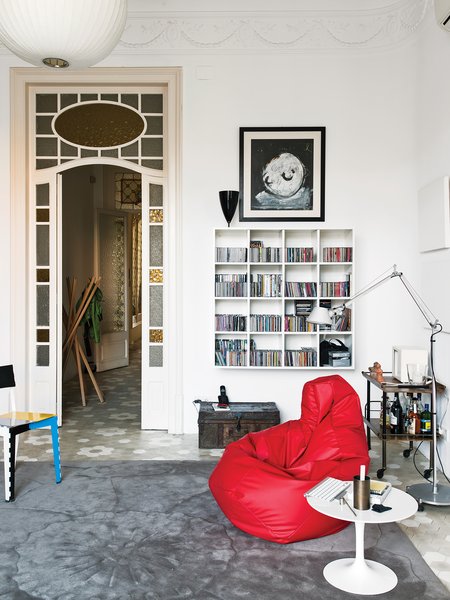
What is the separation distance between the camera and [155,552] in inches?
130

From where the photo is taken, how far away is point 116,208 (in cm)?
1097

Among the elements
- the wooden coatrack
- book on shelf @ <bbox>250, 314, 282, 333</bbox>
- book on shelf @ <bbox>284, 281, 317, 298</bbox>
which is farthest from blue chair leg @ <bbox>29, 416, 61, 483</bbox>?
the wooden coatrack

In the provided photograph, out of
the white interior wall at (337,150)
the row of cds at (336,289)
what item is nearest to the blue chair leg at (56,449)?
the white interior wall at (337,150)

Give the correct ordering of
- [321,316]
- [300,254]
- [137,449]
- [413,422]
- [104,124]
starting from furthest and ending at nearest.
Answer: [104,124]
[300,254]
[137,449]
[321,316]
[413,422]

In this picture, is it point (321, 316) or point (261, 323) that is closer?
point (321, 316)

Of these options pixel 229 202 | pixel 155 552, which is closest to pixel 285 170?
pixel 229 202

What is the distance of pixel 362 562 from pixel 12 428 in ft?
7.99

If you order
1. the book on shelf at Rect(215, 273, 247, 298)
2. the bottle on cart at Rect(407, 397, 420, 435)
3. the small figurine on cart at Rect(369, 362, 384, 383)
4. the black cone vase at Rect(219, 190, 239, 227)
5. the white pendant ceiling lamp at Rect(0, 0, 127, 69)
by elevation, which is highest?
the white pendant ceiling lamp at Rect(0, 0, 127, 69)

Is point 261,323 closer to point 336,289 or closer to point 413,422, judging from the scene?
point 336,289

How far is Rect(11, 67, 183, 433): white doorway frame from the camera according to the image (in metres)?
5.89

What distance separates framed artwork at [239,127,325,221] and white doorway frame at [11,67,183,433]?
68 centimetres

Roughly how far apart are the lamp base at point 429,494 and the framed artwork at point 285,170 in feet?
8.71

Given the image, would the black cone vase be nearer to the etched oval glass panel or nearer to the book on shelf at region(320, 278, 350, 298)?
the book on shelf at region(320, 278, 350, 298)

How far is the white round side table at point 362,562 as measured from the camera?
2785 millimetres
